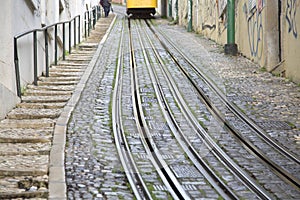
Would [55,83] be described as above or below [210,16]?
below

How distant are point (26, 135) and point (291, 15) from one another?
6.93m

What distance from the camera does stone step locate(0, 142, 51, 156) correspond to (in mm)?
7353

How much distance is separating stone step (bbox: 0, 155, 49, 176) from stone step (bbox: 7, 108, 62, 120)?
2157mm

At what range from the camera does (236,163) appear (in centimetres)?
700

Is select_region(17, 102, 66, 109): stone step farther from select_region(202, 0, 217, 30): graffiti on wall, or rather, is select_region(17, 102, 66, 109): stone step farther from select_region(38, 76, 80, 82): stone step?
select_region(202, 0, 217, 30): graffiti on wall

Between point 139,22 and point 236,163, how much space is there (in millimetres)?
25343

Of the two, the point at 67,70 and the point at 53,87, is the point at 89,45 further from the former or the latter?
the point at 53,87

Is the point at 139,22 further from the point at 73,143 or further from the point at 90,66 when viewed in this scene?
the point at 73,143

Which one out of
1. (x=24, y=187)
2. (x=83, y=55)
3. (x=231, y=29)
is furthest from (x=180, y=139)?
(x=231, y=29)

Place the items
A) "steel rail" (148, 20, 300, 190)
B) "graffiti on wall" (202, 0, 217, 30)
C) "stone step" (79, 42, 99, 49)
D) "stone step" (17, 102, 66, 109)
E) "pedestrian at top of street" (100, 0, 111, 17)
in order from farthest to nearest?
"pedestrian at top of street" (100, 0, 111, 17) < "graffiti on wall" (202, 0, 217, 30) < "stone step" (79, 42, 99, 49) < "stone step" (17, 102, 66, 109) < "steel rail" (148, 20, 300, 190)

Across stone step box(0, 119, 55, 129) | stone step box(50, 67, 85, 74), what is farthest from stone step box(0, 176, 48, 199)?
stone step box(50, 67, 85, 74)

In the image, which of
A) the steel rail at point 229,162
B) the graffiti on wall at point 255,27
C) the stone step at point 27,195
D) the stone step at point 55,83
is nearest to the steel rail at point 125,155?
the stone step at point 27,195

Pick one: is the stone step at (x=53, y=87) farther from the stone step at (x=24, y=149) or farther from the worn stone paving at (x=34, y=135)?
the stone step at (x=24, y=149)

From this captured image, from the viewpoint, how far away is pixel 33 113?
955cm
